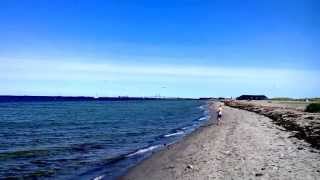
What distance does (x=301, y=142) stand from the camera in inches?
989

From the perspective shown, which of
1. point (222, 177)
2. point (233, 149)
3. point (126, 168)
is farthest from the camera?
point (233, 149)

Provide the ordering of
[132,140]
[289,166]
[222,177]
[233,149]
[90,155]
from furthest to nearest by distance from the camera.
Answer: [132,140], [90,155], [233,149], [289,166], [222,177]

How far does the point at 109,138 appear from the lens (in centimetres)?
3728

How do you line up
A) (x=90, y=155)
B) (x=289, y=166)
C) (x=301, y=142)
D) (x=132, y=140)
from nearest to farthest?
1. (x=289, y=166)
2. (x=301, y=142)
3. (x=90, y=155)
4. (x=132, y=140)

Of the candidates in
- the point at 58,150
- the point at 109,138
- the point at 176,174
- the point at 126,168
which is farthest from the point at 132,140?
the point at 176,174

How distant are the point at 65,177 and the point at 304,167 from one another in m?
10.6

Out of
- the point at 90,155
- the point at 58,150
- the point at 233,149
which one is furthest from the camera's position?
the point at 58,150

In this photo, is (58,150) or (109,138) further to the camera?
(109,138)

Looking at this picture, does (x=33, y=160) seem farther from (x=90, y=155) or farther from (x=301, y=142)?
(x=301, y=142)

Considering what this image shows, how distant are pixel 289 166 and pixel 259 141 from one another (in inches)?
398

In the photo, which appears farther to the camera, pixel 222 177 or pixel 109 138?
pixel 109 138

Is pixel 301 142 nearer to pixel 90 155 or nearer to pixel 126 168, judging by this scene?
pixel 126 168

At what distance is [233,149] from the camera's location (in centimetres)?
2344

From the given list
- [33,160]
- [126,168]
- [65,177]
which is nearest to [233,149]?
[126,168]
